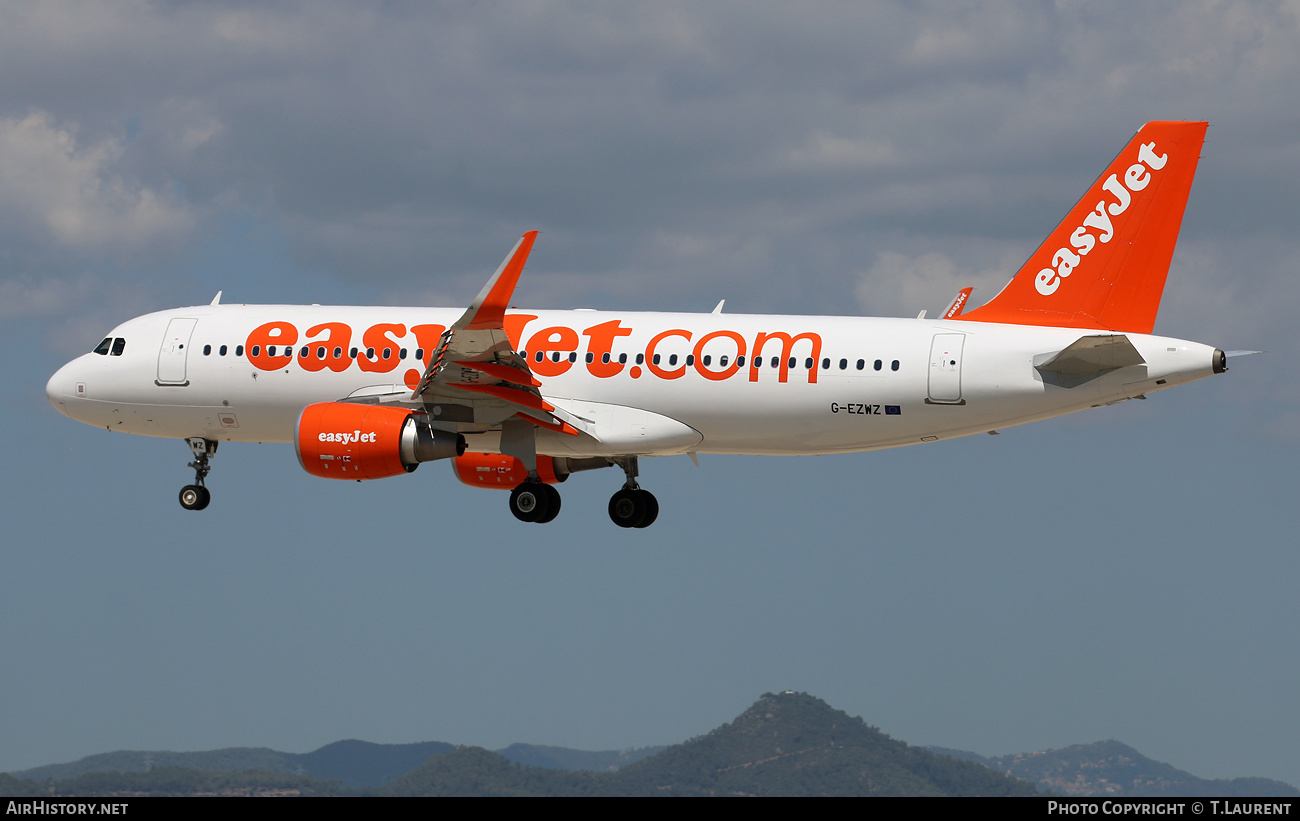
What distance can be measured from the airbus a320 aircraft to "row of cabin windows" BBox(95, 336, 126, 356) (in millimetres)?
2112

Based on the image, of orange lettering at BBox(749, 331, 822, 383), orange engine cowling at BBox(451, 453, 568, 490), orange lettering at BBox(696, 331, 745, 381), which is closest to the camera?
orange lettering at BBox(749, 331, 822, 383)

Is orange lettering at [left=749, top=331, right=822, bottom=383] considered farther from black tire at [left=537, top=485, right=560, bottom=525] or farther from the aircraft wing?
black tire at [left=537, top=485, right=560, bottom=525]

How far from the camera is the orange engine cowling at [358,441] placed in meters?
37.0

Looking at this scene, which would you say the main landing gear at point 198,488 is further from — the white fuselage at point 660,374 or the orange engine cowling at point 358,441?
the orange engine cowling at point 358,441

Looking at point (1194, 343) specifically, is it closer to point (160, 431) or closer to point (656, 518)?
point (656, 518)

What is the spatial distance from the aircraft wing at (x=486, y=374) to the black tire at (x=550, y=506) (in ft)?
11.5

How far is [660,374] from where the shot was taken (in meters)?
38.6

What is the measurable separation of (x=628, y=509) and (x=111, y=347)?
15880mm

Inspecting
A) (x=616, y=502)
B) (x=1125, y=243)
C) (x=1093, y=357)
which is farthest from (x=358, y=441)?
(x=1125, y=243)

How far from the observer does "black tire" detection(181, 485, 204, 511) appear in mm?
43438

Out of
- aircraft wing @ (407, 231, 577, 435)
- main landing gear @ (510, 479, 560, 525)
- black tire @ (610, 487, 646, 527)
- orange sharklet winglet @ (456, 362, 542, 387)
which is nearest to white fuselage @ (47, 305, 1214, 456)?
aircraft wing @ (407, 231, 577, 435)

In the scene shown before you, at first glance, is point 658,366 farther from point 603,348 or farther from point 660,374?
point 603,348

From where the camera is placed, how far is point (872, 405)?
3722 cm

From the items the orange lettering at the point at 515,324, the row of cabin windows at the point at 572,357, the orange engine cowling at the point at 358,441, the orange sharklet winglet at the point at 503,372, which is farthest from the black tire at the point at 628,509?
the orange engine cowling at the point at 358,441
